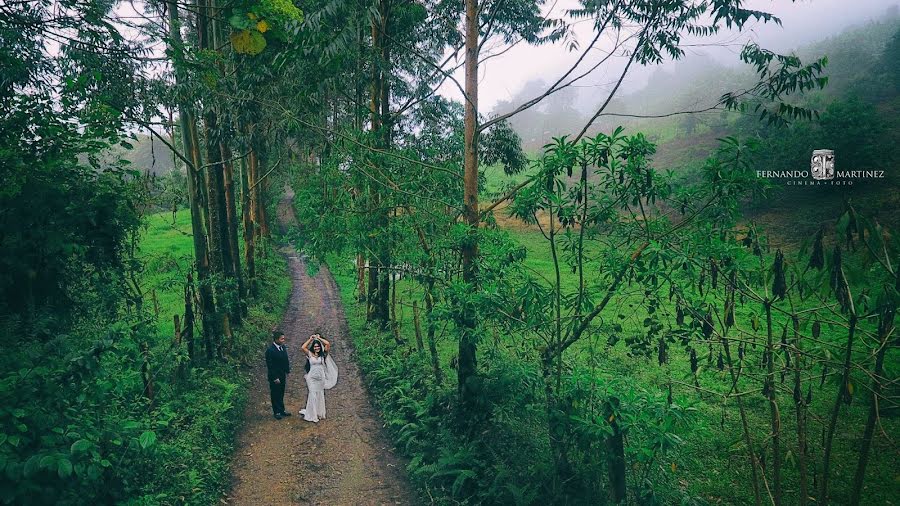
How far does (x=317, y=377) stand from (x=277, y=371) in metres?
0.72

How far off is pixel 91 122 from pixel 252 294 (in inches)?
449

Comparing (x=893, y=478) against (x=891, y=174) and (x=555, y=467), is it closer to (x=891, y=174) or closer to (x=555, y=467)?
(x=555, y=467)

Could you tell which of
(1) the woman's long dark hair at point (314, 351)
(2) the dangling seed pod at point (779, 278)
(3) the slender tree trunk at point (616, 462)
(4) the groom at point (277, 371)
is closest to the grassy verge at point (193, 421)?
(4) the groom at point (277, 371)

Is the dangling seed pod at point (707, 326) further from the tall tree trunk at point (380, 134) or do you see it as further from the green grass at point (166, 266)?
the green grass at point (166, 266)

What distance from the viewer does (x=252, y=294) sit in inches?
650

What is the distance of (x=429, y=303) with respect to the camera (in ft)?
26.8

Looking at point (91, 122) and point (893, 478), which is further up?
point (91, 122)

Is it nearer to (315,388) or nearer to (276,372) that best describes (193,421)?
(276,372)

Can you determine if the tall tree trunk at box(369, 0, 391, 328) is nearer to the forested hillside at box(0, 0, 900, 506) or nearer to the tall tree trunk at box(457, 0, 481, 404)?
the forested hillside at box(0, 0, 900, 506)

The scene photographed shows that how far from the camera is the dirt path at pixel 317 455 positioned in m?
6.64

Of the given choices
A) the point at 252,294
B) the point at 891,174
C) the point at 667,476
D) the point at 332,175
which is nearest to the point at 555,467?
the point at 667,476

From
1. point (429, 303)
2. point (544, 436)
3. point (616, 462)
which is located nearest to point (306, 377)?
point (429, 303)

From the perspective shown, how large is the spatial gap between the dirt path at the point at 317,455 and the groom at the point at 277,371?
0.27 m

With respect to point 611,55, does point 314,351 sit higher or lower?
lower
